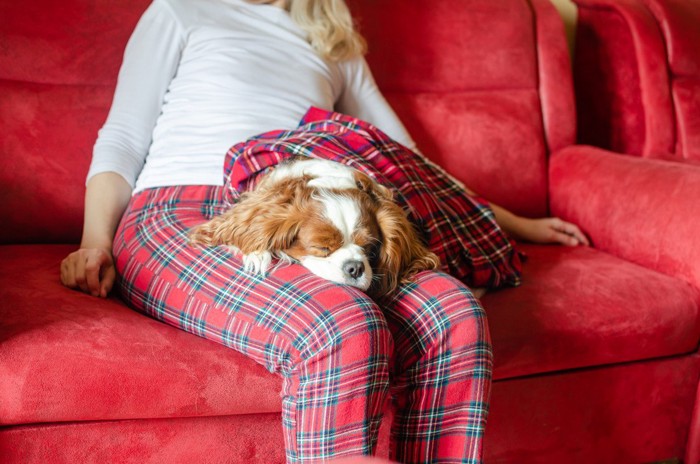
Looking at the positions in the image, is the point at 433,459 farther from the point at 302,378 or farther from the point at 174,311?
the point at 174,311

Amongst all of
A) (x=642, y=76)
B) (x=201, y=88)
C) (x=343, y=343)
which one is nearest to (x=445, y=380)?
(x=343, y=343)

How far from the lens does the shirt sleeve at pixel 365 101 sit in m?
2.09

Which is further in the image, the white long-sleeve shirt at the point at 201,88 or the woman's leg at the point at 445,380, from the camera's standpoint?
the white long-sleeve shirt at the point at 201,88

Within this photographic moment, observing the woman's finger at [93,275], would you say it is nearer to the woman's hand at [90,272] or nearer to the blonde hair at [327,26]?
the woman's hand at [90,272]

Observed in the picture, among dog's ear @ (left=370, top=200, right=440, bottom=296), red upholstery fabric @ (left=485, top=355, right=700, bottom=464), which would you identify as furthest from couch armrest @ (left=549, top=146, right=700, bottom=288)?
dog's ear @ (left=370, top=200, right=440, bottom=296)

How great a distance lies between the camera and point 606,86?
8.91 ft

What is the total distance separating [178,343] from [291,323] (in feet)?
0.81

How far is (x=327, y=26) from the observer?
199cm

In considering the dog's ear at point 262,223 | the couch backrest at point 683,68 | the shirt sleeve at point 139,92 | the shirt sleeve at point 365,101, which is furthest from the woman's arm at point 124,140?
the couch backrest at point 683,68

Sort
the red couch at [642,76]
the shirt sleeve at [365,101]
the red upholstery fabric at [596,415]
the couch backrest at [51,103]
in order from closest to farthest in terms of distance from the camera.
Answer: the red upholstery fabric at [596,415]
the couch backrest at [51,103]
the shirt sleeve at [365,101]
the red couch at [642,76]

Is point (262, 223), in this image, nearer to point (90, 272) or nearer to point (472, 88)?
point (90, 272)

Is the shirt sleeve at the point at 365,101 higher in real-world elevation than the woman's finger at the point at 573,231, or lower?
higher

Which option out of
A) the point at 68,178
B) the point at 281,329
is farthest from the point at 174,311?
the point at 68,178

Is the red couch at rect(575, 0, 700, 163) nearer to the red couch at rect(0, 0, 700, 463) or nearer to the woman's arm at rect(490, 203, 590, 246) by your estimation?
the red couch at rect(0, 0, 700, 463)
